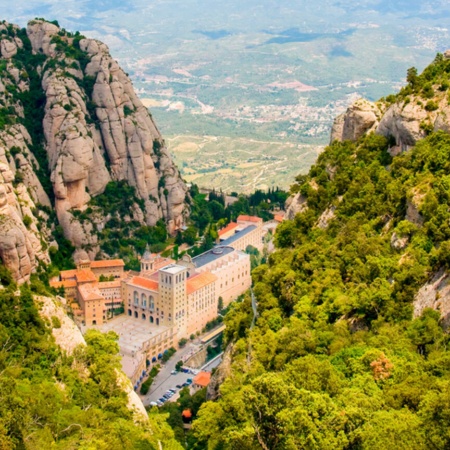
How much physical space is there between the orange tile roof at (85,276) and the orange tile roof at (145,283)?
3.04 metres

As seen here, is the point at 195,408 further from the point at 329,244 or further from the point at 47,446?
the point at 47,446

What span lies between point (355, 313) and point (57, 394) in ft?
38.6

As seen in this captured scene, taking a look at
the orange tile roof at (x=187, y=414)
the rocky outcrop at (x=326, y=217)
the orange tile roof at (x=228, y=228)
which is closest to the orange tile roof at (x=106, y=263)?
the orange tile roof at (x=228, y=228)

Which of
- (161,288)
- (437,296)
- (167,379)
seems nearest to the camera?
(437,296)

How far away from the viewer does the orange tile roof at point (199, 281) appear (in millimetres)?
66719

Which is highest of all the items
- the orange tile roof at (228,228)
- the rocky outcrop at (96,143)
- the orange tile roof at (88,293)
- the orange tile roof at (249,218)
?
the rocky outcrop at (96,143)

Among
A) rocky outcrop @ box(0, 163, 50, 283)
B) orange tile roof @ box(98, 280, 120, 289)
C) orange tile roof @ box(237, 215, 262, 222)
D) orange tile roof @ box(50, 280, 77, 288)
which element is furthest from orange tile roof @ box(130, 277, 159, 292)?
orange tile roof @ box(237, 215, 262, 222)

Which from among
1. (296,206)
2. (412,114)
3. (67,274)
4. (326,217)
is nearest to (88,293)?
(67,274)

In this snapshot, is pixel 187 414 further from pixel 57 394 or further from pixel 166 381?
pixel 57 394

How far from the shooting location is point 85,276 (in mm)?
67375

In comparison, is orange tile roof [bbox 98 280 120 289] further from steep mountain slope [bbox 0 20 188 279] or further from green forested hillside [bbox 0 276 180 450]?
green forested hillside [bbox 0 276 180 450]

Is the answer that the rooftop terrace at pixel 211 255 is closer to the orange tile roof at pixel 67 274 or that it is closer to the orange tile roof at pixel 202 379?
the orange tile roof at pixel 67 274

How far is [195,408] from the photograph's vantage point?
46.6 metres

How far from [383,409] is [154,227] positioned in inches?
2334
